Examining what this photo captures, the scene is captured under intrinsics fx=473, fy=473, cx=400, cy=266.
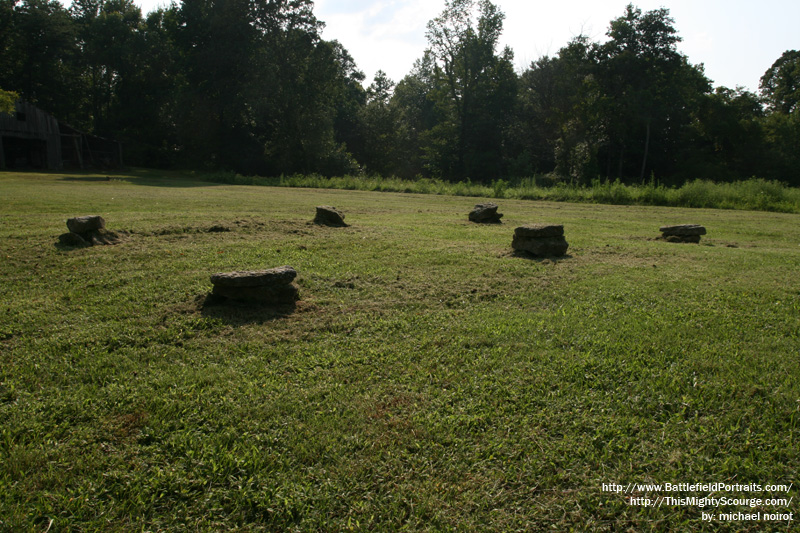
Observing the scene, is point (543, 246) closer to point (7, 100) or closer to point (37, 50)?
point (7, 100)

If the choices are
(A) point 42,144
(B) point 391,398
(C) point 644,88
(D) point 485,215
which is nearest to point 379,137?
(C) point 644,88

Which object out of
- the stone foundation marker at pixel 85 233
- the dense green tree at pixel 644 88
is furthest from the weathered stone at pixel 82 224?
the dense green tree at pixel 644 88

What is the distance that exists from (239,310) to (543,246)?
441 centimetres

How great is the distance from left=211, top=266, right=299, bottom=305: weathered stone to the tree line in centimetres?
3185

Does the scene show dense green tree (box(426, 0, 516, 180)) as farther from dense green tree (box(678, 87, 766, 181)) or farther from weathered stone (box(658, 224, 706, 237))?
weathered stone (box(658, 224, 706, 237))

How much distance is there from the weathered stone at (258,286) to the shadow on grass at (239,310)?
0.05 metres

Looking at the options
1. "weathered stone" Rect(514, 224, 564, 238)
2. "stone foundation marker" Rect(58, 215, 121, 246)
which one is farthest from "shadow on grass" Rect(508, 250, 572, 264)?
"stone foundation marker" Rect(58, 215, 121, 246)

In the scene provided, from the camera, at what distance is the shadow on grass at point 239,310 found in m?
4.28

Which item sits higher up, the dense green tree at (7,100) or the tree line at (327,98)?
the tree line at (327,98)

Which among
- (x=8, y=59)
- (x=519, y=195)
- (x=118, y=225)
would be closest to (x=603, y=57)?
(x=519, y=195)

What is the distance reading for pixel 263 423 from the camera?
2.72 m

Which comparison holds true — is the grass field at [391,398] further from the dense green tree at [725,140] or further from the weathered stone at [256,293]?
the dense green tree at [725,140]

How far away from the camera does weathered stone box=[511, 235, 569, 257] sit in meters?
6.90

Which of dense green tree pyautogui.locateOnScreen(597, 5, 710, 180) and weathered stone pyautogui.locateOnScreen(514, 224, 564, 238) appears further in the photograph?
dense green tree pyautogui.locateOnScreen(597, 5, 710, 180)
